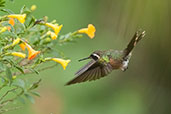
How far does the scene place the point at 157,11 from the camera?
2828 mm

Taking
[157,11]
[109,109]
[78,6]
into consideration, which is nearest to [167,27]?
[157,11]

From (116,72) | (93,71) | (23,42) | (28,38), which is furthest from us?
(116,72)

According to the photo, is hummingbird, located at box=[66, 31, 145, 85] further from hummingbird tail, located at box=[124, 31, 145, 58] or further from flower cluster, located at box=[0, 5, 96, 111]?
flower cluster, located at box=[0, 5, 96, 111]

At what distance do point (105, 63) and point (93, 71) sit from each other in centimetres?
8

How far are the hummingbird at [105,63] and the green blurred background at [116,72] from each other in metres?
0.60

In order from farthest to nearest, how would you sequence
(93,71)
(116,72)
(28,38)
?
(116,72) → (93,71) → (28,38)

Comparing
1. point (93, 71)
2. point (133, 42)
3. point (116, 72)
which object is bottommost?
point (93, 71)

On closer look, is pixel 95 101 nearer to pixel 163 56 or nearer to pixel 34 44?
pixel 163 56

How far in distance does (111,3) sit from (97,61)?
3.93ft

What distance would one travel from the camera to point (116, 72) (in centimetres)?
384

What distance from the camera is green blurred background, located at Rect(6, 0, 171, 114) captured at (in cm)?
280

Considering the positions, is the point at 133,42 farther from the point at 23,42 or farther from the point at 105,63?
the point at 23,42

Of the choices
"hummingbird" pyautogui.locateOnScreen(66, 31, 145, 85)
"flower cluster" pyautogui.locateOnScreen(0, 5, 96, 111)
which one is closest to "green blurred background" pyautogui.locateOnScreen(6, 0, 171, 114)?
"hummingbird" pyautogui.locateOnScreen(66, 31, 145, 85)

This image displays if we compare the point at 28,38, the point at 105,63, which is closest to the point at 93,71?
the point at 105,63
